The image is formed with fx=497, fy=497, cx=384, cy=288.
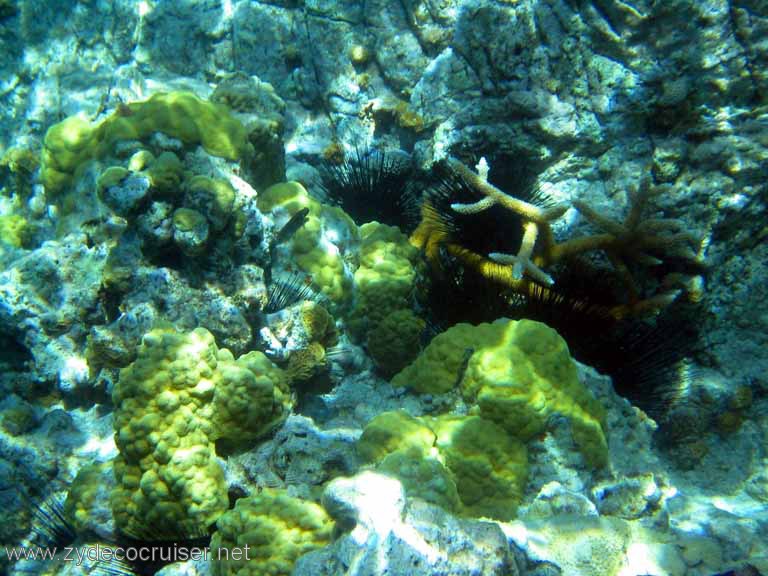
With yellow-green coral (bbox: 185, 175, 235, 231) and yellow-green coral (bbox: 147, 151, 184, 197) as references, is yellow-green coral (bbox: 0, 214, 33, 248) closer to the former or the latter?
yellow-green coral (bbox: 147, 151, 184, 197)

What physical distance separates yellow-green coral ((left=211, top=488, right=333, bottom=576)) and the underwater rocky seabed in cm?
1

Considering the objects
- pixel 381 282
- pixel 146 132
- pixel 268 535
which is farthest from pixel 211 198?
pixel 268 535

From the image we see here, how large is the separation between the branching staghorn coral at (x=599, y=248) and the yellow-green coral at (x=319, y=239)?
79 centimetres

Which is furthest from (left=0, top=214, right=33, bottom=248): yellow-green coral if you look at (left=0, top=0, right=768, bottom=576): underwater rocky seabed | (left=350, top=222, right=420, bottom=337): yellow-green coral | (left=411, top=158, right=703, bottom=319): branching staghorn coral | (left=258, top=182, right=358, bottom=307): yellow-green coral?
(left=411, top=158, right=703, bottom=319): branching staghorn coral

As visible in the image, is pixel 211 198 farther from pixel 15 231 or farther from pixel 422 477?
pixel 15 231

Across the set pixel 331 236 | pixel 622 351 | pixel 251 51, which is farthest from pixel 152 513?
pixel 251 51

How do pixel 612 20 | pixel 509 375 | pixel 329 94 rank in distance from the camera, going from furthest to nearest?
pixel 329 94
pixel 612 20
pixel 509 375

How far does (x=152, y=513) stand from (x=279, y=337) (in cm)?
131

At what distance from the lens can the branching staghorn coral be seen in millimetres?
3613

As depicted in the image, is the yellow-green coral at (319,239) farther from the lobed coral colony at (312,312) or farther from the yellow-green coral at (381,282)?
the yellow-green coral at (381,282)

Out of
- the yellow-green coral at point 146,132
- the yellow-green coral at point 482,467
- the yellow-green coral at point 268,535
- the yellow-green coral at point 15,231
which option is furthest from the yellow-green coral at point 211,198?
the yellow-green coral at point 15,231

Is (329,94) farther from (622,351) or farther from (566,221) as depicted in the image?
(622,351)

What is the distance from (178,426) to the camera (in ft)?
8.71

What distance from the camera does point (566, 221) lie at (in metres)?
4.18
